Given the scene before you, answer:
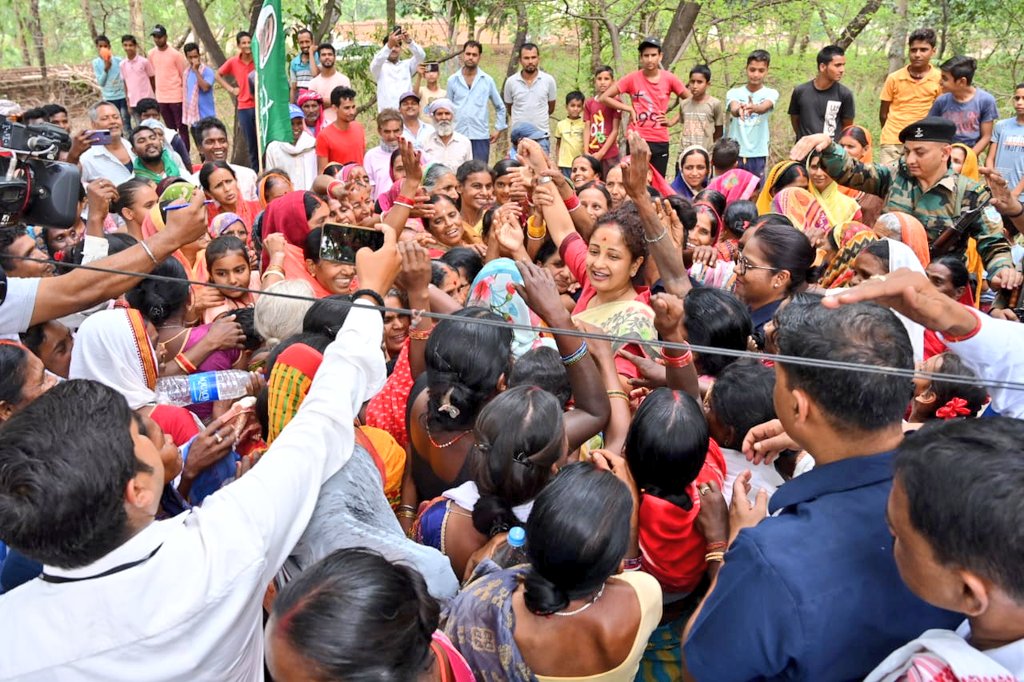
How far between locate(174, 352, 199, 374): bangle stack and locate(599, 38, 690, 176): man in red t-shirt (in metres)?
5.82

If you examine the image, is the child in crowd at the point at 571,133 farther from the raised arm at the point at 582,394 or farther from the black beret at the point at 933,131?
the raised arm at the point at 582,394

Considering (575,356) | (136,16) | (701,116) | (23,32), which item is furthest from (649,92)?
(23,32)

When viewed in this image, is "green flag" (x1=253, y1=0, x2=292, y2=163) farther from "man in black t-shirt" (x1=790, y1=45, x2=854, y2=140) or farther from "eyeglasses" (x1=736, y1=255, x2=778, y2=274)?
"man in black t-shirt" (x1=790, y1=45, x2=854, y2=140)

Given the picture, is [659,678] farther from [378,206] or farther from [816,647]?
[378,206]

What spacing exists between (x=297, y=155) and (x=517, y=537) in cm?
651

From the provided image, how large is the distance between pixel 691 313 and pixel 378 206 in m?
4.60

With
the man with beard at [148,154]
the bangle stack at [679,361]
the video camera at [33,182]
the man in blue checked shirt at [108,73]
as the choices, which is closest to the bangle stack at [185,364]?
the video camera at [33,182]

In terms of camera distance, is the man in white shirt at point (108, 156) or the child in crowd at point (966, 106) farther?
the child in crowd at point (966, 106)

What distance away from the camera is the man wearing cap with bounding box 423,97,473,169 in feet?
26.0

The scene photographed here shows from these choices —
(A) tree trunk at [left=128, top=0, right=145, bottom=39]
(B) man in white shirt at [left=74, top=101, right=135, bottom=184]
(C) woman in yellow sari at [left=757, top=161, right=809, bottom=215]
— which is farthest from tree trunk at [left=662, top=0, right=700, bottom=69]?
(A) tree trunk at [left=128, top=0, right=145, bottom=39]

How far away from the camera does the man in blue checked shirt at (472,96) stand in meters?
9.28

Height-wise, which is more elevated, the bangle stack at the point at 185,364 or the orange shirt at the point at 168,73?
the orange shirt at the point at 168,73

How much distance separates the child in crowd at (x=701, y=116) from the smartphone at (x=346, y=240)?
6225 millimetres

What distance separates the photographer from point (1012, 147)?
6.86m
